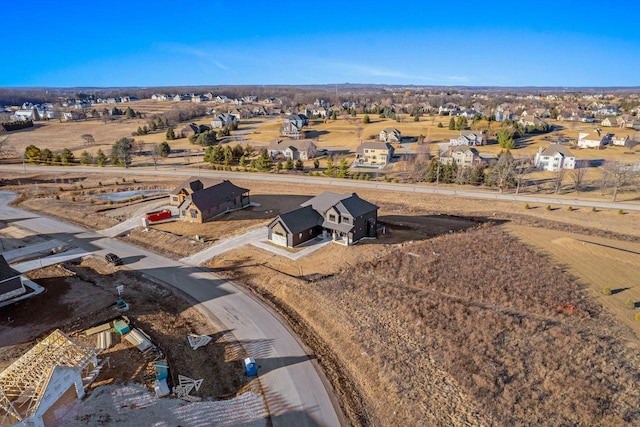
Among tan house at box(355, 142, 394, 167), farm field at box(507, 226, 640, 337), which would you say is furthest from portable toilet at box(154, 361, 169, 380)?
tan house at box(355, 142, 394, 167)

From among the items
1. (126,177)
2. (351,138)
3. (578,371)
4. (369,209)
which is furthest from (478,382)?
(351,138)

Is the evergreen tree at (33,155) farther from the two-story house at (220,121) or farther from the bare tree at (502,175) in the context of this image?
the bare tree at (502,175)

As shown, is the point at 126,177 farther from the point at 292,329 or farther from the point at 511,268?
the point at 511,268

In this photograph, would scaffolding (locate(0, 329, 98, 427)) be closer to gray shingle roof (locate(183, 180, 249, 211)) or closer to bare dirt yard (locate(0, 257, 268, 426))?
bare dirt yard (locate(0, 257, 268, 426))

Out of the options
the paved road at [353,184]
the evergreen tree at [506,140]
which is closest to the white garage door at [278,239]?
the paved road at [353,184]

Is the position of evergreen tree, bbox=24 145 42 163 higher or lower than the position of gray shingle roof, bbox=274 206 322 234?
higher

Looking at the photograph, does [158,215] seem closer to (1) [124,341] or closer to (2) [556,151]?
(1) [124,341]
